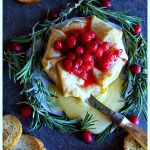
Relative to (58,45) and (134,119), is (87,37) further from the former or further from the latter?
(134,119)

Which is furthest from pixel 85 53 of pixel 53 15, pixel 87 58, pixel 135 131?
pixel 135 131

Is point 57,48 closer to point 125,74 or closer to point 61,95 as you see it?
point 61,95

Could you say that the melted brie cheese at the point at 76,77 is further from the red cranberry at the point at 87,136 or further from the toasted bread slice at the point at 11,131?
the toasted bread slice at the point at 11,131

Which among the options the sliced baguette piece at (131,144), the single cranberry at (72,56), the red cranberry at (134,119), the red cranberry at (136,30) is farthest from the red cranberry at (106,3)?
the sliced baguette piece at (131,144)

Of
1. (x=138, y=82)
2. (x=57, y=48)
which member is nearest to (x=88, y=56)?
(x=57, y=48)

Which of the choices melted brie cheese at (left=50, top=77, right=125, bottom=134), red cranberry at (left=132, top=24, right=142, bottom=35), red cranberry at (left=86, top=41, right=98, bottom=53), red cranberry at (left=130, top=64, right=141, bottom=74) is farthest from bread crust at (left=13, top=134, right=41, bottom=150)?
red cranberry at (left=132, top=24, right=142, bottom=35)

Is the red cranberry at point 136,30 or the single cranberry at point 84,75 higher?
the red cranberry at point 136,30

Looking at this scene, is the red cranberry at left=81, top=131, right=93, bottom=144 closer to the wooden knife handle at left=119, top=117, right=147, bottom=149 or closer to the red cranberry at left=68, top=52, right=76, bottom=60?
the wooden knife handle at left=119, top=117, right=147, bottom=149
